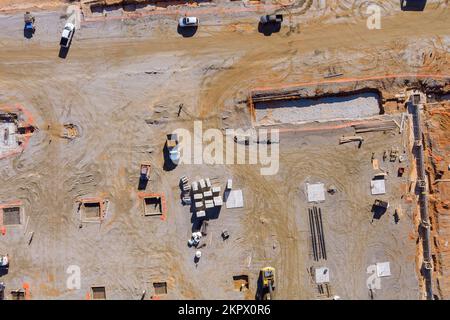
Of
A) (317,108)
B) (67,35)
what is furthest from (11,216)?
(317,108)

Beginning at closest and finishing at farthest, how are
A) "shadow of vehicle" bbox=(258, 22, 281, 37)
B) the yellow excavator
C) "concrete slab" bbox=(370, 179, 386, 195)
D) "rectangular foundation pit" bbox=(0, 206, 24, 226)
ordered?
the yellow excavator, "concrete slab" bbox=(370, 179, 386, 195), "rectangular foundation pit" bbox=(0, 206, 24, 226), "shadow of vehicle" bbox=(258, 22, 281, 37)

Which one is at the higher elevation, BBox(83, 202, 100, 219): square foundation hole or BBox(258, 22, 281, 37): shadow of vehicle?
BBox(258, 22, 281, 37): shadow of vehicle

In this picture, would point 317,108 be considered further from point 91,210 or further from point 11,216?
point 11,216

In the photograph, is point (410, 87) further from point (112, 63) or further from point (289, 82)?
point (112, 63)

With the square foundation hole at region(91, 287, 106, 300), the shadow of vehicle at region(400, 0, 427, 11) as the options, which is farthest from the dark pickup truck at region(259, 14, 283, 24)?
the square foundation hole at region(91, 287, 106, 300)

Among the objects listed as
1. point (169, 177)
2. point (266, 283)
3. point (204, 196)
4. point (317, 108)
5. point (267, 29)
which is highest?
point (267, 29)

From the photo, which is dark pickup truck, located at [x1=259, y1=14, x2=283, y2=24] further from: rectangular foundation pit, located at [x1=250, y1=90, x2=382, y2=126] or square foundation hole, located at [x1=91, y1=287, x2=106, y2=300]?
square foundation hole, located at [x1=91, y1=287, x2=106, y2=300]

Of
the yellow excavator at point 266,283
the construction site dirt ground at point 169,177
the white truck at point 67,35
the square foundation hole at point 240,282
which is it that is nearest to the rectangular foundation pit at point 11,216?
the construction site dirt ground at point 169,177
